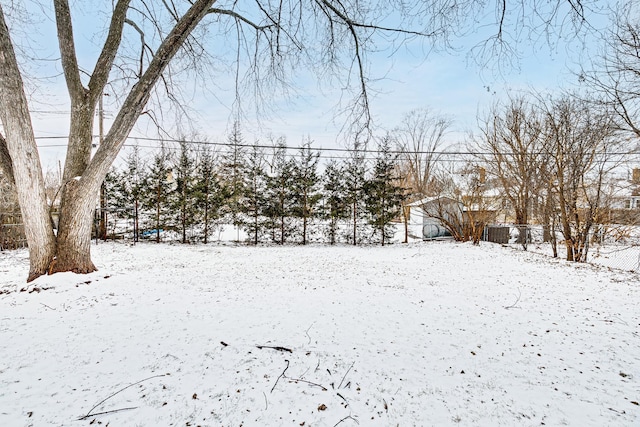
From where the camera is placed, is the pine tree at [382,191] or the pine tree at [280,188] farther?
the pine tree at [382,191]

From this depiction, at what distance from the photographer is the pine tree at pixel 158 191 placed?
996cm

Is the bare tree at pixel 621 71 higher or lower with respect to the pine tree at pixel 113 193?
higher

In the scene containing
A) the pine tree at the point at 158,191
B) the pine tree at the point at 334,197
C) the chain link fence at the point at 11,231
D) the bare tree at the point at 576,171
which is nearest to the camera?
the bare tree at the point at 576,171

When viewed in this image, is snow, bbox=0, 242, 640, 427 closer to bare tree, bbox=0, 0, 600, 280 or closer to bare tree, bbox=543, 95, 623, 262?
bare tree, bbox=0, 0, 600, 280

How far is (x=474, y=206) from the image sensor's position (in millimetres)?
11156

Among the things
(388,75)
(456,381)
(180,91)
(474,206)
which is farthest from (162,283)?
(474,206)

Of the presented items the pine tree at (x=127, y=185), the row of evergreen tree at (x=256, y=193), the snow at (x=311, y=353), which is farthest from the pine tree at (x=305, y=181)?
the snow at (x=311, y=353)

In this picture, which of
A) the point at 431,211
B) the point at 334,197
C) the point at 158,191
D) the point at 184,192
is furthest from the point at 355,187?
the point at 158,191

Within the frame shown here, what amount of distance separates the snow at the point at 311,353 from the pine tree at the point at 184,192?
5834mm

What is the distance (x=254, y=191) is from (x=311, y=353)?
8526 millimetres

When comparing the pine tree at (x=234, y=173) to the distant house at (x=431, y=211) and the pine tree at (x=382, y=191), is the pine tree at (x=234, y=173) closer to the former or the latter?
the pine tree at (x=382, y=191)

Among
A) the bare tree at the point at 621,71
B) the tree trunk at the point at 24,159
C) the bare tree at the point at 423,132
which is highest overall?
the bare tree at the point at 423,132

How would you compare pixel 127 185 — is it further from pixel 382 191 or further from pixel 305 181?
pixel 382 191

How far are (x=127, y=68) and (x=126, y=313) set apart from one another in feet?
14.9
